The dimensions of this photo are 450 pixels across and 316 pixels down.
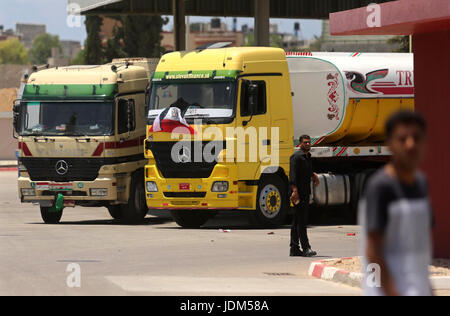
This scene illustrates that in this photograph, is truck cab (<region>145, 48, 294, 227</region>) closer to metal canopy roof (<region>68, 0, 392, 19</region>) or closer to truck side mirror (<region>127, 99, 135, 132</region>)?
truck side mirror (<region>127, 99, 135, 132</region>)

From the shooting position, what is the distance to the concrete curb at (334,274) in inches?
518

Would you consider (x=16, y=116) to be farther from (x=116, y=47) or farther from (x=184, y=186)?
(x=116, y=47)

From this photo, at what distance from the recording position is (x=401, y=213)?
21.1ft

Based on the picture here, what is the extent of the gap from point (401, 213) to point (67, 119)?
1716 centimetres

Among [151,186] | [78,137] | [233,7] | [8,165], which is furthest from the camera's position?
[8,165]

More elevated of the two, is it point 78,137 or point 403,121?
point 403,121

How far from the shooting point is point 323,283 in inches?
528

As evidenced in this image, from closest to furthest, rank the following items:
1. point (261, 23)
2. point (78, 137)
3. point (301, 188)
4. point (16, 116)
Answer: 1. point (301, 188)
2. point (78, 137)
3. point (16, 116)
4. point (261, 23)

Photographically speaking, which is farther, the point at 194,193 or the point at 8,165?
the point at 8,165

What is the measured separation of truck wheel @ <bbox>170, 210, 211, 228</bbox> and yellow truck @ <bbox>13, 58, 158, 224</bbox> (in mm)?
1344

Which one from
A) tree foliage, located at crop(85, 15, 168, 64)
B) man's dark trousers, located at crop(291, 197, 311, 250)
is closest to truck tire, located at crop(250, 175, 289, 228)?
man's dark trousers, located at crop(291, 197, 311, 250)

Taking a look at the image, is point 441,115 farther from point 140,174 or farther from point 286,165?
point 140,174

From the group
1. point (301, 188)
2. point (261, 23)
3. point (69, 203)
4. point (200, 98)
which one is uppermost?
point (261, 23)

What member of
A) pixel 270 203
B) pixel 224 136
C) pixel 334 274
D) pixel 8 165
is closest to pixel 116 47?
pixel 8 165
